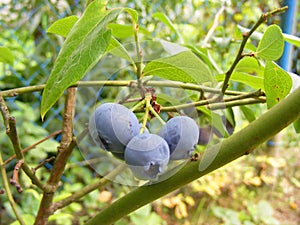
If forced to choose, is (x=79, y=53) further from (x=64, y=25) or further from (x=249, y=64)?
(x=249, y=64)

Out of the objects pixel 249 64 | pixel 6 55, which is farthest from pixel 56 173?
pixel 249 64

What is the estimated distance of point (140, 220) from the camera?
1307 mm

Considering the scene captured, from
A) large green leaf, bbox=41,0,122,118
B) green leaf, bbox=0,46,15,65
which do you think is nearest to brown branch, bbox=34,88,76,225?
green leaf, bbox=0,46,15,65

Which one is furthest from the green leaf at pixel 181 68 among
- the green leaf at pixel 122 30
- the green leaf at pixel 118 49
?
the green leaf at pixel 122 30

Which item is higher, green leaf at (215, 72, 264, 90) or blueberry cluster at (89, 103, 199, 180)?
blueberry cluster at (89, 103, 199, 180)

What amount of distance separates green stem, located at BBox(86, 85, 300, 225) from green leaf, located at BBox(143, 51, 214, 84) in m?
0.06

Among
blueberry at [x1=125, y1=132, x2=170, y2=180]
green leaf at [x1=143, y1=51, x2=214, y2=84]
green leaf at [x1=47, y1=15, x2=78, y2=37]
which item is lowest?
blueberry at [x1=125, y1=132, x2=170, y2=180]

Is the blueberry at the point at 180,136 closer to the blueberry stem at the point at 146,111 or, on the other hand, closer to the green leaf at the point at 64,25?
the blueberry stem at the point at 146,111

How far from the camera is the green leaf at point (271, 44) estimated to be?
0.35 meters

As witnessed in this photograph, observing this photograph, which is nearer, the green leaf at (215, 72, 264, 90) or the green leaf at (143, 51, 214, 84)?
the green leaf at (143, 51, 214, 84)

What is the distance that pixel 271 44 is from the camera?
36cm

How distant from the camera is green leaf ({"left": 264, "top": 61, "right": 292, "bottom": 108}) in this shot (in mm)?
343

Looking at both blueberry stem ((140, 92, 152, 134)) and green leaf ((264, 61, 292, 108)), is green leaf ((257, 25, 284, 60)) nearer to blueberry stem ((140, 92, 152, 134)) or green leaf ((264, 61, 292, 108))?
green leaf ((264, 61, 292, 108))

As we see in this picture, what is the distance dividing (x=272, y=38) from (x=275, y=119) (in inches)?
5.2
